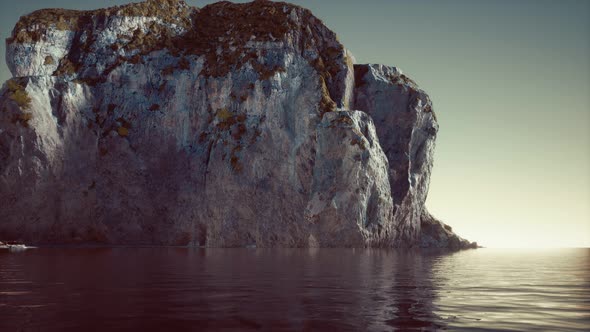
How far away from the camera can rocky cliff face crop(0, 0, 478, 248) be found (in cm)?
7556

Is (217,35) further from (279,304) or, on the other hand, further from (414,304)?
(414,304)

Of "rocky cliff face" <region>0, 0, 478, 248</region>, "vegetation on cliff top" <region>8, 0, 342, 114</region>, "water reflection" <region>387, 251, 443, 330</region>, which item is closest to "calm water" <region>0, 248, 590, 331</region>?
"water reflection" <region>387, 251, 443, 330</region>

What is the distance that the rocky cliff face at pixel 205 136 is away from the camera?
248ft

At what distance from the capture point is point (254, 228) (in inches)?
3014

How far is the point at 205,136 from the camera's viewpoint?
8325cm

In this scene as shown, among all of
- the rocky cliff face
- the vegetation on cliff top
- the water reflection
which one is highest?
the vegetation on cliff top

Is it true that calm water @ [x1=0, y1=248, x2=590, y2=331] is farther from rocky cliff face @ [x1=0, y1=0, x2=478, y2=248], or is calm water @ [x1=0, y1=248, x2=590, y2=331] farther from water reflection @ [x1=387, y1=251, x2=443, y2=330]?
rocky cliff face @ [x1=0, y1=0, x2=478, y2=248]

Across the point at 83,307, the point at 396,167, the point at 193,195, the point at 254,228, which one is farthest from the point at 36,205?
the point at 83,307

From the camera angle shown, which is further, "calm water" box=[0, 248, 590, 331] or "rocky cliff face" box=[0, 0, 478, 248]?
"rocky cliff face" box=[0, 0, 478, 248]

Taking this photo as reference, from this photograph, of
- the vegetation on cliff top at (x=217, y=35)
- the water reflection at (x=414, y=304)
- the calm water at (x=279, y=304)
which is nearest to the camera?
the calm water at (x=279, y=304)

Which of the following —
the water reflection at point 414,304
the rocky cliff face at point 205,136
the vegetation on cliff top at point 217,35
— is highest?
the vegetation on cliff top at point 217,35

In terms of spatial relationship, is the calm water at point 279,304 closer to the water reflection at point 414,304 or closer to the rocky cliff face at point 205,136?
the water reflection at point 414,304

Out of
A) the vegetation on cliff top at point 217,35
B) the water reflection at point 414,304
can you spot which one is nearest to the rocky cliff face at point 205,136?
the vegetation on cliff top at point 217,35

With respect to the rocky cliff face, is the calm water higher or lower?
lower
